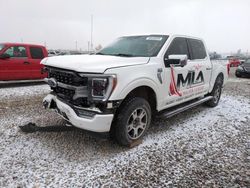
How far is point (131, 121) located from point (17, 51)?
6855mm

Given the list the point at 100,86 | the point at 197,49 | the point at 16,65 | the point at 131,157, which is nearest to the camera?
the point at 100,86

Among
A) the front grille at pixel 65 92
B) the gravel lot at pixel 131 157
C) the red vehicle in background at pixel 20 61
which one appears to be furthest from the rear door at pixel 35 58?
the front grille at pixel 65 92

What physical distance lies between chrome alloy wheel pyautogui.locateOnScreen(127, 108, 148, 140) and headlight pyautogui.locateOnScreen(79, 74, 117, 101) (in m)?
0.64

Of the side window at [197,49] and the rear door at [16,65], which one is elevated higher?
the side window at [197,49]

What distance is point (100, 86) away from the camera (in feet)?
8.97

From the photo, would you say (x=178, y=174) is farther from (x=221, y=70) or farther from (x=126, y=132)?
(x=221, y=70)

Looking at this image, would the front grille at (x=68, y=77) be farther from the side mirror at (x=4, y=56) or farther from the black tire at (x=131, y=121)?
the side mirror at (x=4, y=56)

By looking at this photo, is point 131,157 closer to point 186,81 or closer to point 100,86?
point 100,86

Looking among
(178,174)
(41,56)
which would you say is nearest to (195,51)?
(178,174)

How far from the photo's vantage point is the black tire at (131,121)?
303 centimetres

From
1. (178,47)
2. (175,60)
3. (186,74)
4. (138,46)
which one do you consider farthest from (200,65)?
(138,46)

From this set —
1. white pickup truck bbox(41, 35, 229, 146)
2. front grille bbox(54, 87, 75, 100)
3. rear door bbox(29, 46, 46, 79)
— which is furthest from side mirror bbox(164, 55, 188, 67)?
rear door bbox(29, 46, 46, 79)

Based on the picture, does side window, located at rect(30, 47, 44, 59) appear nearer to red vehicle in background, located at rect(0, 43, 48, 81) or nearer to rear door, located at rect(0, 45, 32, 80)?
red vehicle in background, located at rect(0, 43, 48, 81)

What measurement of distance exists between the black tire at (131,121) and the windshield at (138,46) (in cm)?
98
